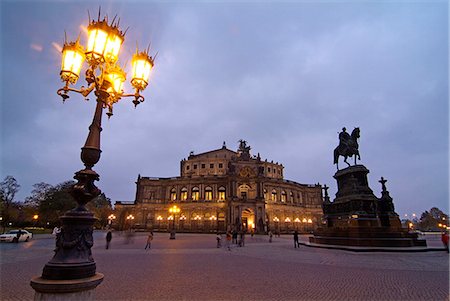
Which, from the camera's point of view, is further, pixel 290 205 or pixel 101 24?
pixel 290 205

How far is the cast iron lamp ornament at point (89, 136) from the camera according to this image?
13.5 ft

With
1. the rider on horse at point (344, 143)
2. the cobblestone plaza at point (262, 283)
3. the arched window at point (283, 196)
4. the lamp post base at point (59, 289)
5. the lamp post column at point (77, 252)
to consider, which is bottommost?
the cobblestone plaza at point (262, 283)

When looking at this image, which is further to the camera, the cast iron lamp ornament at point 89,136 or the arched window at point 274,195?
the arched window at point 274,195

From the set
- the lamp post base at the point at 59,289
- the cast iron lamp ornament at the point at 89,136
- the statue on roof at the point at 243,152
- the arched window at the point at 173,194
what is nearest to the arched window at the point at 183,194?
the arched window at the point at 173,194

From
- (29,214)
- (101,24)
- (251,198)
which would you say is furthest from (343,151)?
(29,214)

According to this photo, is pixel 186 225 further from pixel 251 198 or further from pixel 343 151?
pixel 343 151

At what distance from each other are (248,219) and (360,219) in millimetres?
42771

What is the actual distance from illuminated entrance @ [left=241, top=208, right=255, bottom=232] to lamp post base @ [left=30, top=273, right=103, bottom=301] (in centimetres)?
5567

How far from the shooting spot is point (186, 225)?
59156mm

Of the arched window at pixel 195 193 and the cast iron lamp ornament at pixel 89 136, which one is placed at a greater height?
the arched window at pixel 195 193

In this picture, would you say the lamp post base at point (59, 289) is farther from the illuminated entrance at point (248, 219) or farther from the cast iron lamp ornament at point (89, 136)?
the illuminated entrance at point (248, 219)

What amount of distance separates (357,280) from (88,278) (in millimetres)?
8431

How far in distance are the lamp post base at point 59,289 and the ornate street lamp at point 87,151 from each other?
15 millimetres

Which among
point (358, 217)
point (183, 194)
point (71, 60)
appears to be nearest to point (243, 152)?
point (183, 194)
